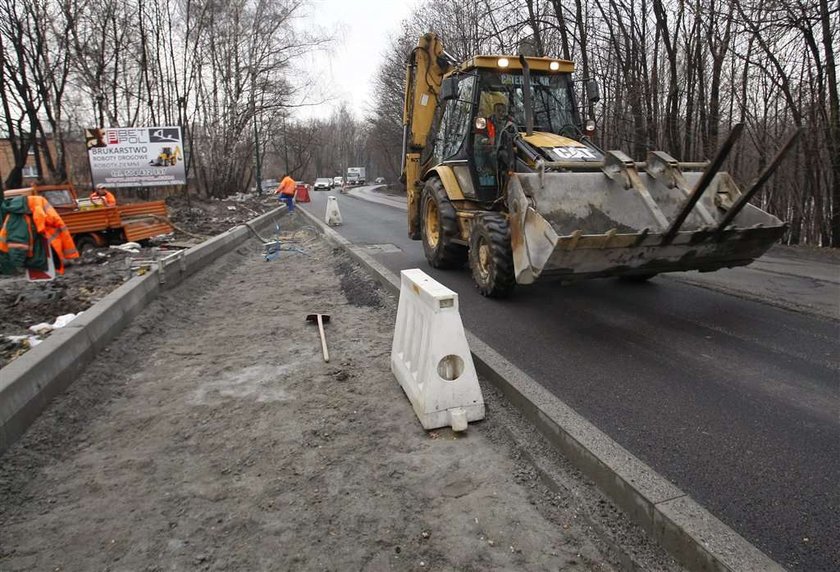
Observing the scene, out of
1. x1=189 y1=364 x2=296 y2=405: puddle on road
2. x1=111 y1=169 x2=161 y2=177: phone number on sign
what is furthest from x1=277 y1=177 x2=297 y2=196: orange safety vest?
x1=189 y1=364 x2=296 y2=405: puddle on road

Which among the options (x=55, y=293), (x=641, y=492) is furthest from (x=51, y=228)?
(x=641, y=492)

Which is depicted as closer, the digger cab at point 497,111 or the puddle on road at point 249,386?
the puddle on road at point 249,386

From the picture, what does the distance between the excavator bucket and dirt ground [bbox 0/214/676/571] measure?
5.93 ft

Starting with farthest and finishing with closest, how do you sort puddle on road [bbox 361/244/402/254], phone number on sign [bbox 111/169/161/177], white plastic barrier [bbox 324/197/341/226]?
phone number on sign [bbox 111/169/161/177]
white plastic barrier [bbox 324/197/341/226]
puddle on road [bbox 361/244/402/254]

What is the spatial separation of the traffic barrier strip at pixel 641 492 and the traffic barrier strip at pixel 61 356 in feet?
10.6

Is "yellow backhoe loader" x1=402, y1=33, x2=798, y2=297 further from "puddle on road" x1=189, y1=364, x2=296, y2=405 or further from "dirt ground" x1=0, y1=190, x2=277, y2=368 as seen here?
"dirt ground" x1=0, y1=190, x2=277, y2=368

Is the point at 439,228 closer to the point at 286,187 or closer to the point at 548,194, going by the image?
the point at 548,194

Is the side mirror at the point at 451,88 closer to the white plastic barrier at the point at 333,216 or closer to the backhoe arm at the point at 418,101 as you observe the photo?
the backhoe arm at the point at 418,101

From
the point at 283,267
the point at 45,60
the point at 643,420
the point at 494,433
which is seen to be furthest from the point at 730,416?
the point at 45,60

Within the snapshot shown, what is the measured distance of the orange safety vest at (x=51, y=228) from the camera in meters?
8.44

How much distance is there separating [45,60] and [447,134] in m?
19.2

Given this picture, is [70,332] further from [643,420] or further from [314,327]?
[643,420]

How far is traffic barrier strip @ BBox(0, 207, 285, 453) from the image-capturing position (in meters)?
3.43

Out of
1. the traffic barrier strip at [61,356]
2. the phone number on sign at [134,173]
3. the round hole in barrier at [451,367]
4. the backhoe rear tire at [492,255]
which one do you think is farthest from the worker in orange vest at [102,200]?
the round hole in barrier at [451,367]
